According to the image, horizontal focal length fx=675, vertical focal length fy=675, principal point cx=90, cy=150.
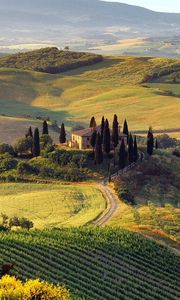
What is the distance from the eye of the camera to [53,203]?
7219cm

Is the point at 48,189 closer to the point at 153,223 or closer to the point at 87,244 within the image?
the point at 153,223

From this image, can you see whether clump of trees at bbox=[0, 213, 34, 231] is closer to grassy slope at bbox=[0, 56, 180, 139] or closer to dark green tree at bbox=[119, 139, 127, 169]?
dark green tree at bbox=[119, 139, 127, 169]

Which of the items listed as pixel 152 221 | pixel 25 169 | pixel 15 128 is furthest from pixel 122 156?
pixel 15 128

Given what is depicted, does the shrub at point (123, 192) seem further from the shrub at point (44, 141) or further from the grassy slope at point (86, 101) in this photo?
the grassy slope at point (86, 101)

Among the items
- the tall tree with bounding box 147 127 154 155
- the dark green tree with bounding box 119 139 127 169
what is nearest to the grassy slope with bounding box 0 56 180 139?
the tall tree with bounding box 147 127 154 155

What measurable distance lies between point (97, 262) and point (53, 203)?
2560 centimetres

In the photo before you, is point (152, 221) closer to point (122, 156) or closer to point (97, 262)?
point (97, 262)

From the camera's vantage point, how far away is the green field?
66312mm

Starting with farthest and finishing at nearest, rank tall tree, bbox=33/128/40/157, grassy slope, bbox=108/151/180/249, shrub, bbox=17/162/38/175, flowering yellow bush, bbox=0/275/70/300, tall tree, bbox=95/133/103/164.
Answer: tall tree, bbox=33/128/40/157 → shrub, bbox=17/162/38/175 → tall tree, bbox=95/133/103/164 → grassy slope, bbox=108/151/180/249 → flowering yellow bush, bbox=0/275/70/300

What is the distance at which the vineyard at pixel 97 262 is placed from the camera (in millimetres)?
41594

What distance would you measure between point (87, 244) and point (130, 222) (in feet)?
42.4

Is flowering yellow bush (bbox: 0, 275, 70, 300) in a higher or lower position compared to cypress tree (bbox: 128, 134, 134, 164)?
higher

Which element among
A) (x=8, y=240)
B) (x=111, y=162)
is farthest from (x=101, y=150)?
(x=8, y=240)

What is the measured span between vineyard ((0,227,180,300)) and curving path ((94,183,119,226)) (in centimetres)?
778
